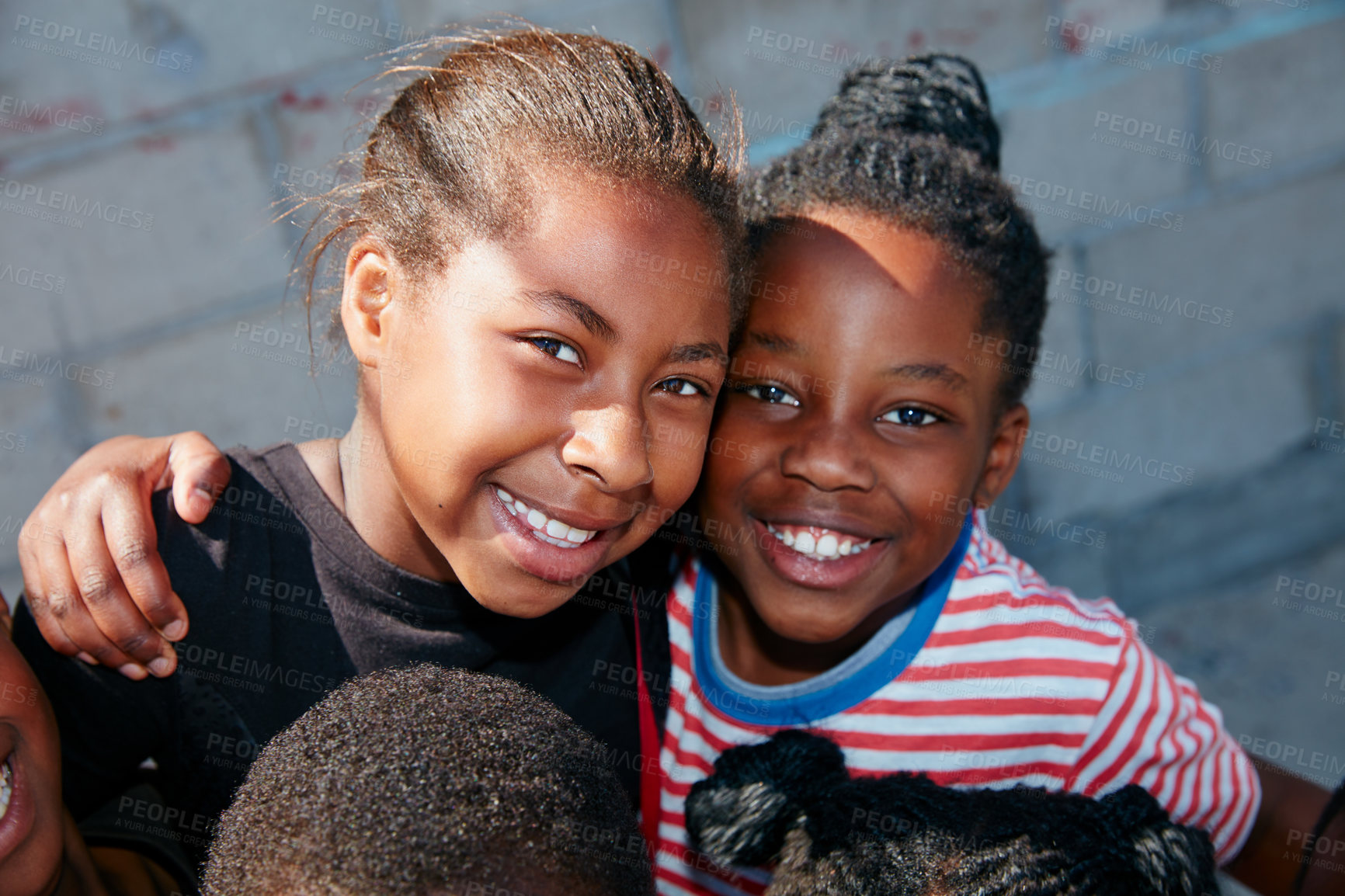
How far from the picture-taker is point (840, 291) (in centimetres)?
136

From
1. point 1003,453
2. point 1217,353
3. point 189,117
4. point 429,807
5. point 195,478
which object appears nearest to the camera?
→ point 429,807

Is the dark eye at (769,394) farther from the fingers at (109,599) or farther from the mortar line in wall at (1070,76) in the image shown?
the mortar line in wall at (1070,76)

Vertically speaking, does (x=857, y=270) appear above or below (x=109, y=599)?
above

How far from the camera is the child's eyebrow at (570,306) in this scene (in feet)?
3.59

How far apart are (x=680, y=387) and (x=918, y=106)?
0.74 metres

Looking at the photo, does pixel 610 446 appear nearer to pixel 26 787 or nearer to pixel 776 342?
pixel 776 342

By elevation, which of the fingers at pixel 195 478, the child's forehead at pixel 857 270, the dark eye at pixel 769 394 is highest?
the child's forehead at pixel 857 270

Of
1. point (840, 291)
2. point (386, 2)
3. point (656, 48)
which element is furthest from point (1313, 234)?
point (386, 2)

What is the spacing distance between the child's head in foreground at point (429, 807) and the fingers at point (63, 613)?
43cm

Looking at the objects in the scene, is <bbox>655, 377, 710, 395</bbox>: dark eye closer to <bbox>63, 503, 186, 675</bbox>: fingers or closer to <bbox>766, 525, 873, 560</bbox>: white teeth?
<bbox>766, 525, 873, 560</bbox>: white teeth

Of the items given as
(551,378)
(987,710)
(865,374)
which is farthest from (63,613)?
(987,710)

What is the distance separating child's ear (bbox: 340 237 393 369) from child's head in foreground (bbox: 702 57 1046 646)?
498mm

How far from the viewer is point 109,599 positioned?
121 centimetres

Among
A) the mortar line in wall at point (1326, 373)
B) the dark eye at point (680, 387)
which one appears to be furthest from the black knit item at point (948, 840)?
the mortar line in wall at point (1326, 373)
